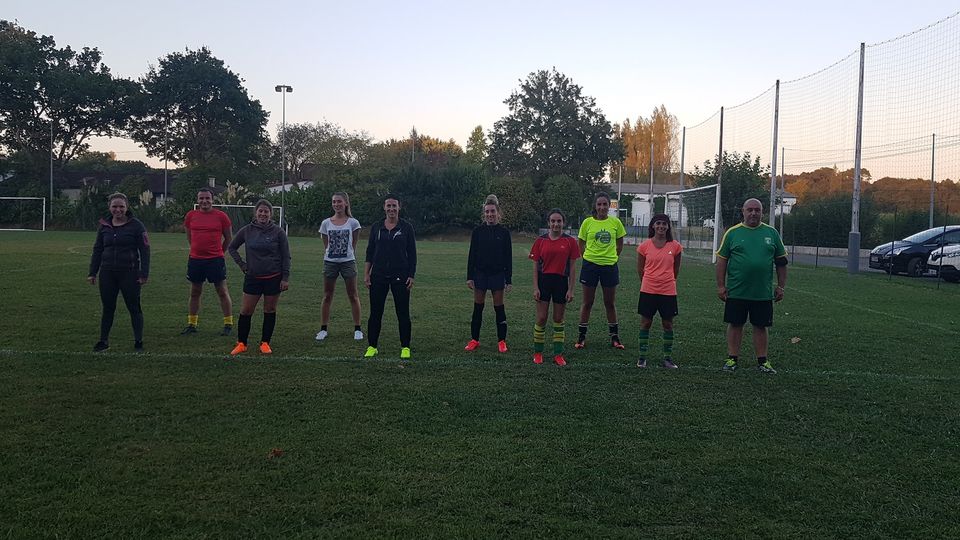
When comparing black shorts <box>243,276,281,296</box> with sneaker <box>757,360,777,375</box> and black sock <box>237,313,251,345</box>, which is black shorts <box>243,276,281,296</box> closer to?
black sock <box>237,313,251,345</box>

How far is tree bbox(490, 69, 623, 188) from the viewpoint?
61.5 meters

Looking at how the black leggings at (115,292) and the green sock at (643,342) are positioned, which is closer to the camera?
the green sock at (643,342)

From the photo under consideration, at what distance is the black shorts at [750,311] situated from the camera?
24.7 feet

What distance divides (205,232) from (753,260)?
259 inches

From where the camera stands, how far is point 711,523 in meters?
3.84

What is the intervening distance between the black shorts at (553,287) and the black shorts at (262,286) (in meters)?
2.92

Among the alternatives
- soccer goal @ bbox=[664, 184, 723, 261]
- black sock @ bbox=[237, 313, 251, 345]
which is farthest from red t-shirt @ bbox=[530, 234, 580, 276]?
soccer goal @ bbox=[664, 184, 723, 261]

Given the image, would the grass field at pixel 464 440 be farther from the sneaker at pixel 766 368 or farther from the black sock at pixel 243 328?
the black sock at pixel 243 328

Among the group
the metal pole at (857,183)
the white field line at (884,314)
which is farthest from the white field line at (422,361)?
the metal pole at (857,183)

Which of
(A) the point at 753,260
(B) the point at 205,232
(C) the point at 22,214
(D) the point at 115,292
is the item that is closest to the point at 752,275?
(A) the point at 753,260

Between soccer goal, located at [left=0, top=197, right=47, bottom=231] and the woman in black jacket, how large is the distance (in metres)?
43.0

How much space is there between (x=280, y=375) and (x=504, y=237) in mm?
2932

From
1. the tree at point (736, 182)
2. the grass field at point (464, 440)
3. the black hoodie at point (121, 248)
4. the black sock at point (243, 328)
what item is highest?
the tree at point (736, 182)

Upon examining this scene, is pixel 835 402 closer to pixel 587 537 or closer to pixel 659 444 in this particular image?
pixel 659 444
